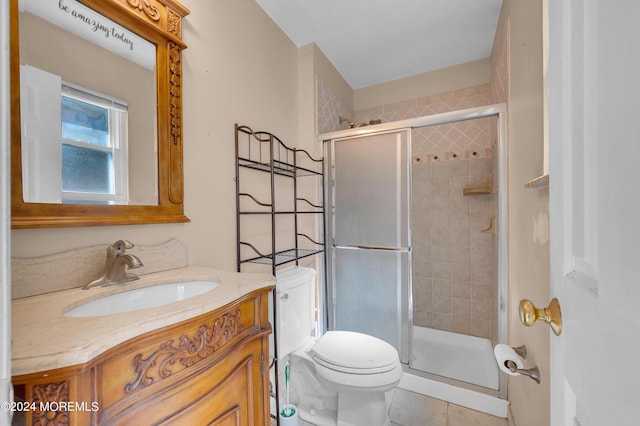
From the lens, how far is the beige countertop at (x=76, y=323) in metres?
0.41

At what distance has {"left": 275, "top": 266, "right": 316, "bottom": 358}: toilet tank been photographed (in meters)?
1.41

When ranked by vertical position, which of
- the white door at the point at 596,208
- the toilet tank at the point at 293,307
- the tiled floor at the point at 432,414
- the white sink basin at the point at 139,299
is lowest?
the tiled floor at the point at 432,414

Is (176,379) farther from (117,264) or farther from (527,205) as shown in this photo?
(527,205)

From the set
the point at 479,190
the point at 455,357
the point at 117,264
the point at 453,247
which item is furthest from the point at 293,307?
the point at 479,190

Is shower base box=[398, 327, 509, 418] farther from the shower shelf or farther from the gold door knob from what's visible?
the gold door knob

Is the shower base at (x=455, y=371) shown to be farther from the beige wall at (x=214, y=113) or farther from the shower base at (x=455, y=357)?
the beige wall at (x=214, y=113)

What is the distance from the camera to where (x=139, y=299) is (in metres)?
0.86

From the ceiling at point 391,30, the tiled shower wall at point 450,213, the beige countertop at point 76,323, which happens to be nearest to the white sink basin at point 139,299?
the beige countertop at point 76,323

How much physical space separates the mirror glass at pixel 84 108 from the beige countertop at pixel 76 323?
0.30 metres

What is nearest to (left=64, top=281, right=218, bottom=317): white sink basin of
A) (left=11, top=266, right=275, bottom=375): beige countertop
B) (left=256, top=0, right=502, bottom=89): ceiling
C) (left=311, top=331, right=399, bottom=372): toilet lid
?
(left=11, top=266, right=275, bottom=375): beige countertop

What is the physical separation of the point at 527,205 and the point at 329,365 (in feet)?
4.01

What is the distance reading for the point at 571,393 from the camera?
1.38 feet

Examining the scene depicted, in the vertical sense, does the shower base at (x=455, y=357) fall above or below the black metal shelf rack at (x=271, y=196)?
below

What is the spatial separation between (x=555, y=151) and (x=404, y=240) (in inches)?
54.9
